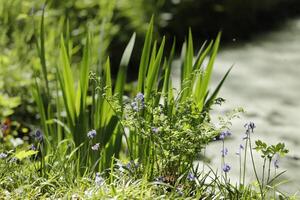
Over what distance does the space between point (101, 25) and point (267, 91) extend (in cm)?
161

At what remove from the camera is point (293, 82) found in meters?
6.98

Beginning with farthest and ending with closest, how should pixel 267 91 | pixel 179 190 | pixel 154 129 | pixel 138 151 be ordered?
pixel 267 91 → pixel 138 151 → pixel 154 129 → pixel 179 190

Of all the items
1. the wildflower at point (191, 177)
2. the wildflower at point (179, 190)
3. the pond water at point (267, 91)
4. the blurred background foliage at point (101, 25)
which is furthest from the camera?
the pond water at point (267, 91)

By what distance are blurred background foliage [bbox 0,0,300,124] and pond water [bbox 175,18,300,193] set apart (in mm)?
338

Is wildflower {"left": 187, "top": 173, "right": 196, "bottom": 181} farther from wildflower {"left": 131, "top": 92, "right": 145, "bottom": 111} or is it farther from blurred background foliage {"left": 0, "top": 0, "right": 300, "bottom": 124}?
blurred background foliage {"left": 0, "top": 0, "right": 300, "bottom": 124}

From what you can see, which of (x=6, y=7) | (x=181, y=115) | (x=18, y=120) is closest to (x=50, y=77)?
(x=18, y=120)

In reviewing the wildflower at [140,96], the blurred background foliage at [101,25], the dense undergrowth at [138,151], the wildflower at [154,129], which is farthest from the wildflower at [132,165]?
the blurred background foliage at [101,25]

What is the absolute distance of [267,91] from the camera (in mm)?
6773

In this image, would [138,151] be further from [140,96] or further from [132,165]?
[140,96]

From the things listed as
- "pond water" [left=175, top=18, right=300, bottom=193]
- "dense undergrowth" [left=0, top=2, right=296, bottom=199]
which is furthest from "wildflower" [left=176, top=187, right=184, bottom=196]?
"pond water" [left=175, top=18, right=300, bottom=193]

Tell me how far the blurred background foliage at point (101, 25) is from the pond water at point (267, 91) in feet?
1.11

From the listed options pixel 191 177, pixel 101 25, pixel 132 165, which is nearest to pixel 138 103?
pixel 132 165

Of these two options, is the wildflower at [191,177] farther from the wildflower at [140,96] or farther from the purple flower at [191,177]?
the wildflower at [140,96]

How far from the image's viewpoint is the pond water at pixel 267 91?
18.2 feet
